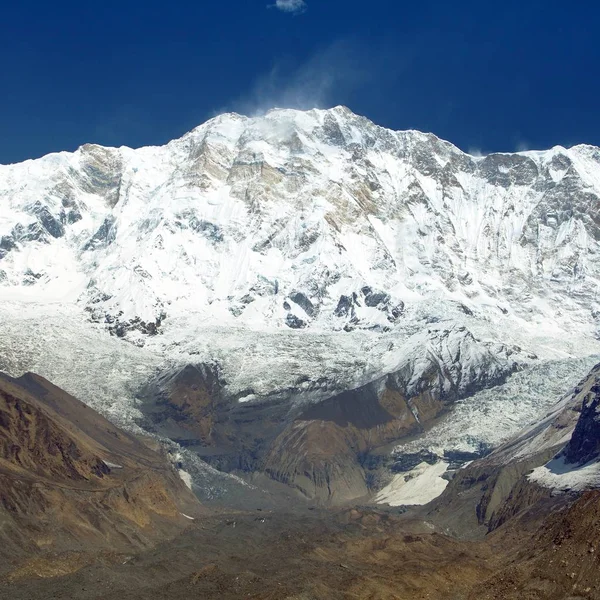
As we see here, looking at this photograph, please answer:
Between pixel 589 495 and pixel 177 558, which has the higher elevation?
pixel 177 558

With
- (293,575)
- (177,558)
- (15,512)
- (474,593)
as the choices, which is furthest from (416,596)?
(15,512)

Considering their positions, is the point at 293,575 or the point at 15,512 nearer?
the point at 293,575

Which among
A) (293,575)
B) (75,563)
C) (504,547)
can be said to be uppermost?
(75,563)

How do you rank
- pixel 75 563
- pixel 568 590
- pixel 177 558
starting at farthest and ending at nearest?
pixel 177 558 < pixel 75 563 < pixel 568 590

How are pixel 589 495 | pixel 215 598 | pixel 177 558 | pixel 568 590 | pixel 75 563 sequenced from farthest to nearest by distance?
pixel 177 558, pixel 75 563, pixel 589 495, pixel 215 598, pixel 568 590

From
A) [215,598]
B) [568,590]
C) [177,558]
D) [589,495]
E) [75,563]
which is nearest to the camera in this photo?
[568,590]

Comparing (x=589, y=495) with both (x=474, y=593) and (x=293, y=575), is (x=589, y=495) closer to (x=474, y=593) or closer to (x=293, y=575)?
(x=474, y=593)

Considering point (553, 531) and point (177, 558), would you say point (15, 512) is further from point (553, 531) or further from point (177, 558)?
point (553, 531)

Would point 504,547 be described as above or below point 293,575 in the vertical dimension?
below

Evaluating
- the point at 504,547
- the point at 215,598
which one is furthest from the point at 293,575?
the point at 504,547
